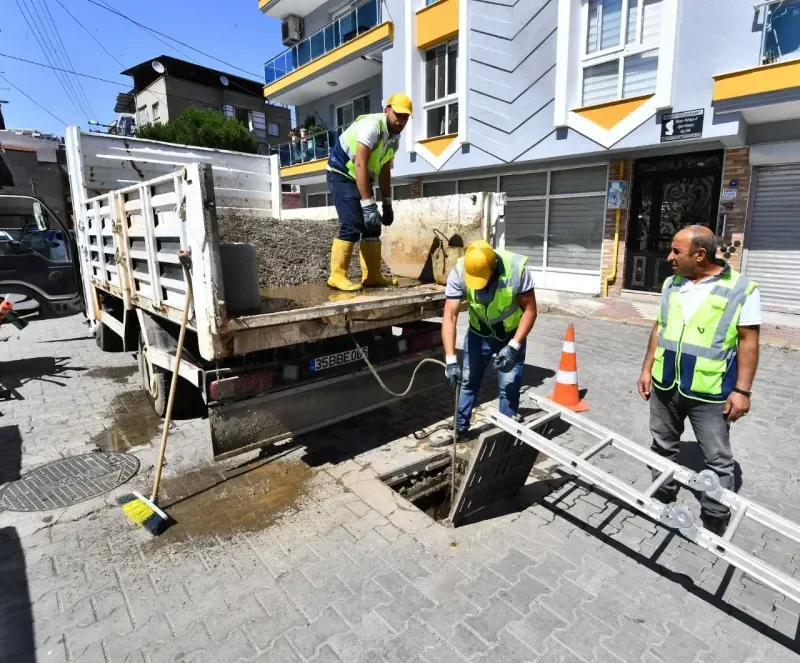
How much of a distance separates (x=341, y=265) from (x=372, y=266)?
0.33m

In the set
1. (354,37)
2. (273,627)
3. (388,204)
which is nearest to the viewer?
(273,627)

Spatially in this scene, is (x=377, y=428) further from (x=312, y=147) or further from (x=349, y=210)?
(x=312, y=147)

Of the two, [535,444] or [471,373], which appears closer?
[535,444]

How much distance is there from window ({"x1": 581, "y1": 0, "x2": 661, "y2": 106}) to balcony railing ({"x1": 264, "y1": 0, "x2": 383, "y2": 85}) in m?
6.55

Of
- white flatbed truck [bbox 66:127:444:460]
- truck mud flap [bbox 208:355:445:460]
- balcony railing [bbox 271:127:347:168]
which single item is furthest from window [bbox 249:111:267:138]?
truck mud flap [bbox 208:355:445:460]

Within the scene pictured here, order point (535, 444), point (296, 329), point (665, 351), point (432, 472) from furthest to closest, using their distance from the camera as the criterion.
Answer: point (432, 472) < point (296, 329) < point (665, 351) < point (535, 444)

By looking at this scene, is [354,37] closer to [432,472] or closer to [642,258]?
[642,258]

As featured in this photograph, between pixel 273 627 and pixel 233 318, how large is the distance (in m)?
1.61

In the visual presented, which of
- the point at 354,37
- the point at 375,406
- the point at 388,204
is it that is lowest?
the point at 375,406

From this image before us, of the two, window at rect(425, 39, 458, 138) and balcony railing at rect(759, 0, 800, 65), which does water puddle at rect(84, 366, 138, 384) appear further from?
balcony railing at rect(759, 0, 800, 65)

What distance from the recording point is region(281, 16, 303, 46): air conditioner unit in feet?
61.5

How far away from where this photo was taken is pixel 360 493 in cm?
329

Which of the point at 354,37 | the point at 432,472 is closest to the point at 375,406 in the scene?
the point at 432,472

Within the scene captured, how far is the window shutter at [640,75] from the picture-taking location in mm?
9031
